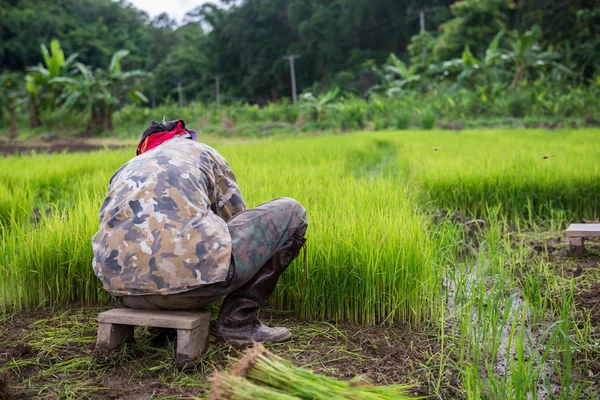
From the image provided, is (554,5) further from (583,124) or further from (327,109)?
(327,109)

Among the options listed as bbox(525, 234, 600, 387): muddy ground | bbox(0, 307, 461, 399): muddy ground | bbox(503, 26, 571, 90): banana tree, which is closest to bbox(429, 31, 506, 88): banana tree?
bbox(503, 26, 571, 90): banana tree

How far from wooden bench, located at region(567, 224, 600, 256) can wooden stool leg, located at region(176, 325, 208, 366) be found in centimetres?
228

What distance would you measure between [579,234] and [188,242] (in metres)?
2.38

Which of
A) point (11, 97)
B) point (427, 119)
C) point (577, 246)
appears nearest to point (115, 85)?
point (11, 97)

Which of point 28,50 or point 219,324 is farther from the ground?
point 28,50

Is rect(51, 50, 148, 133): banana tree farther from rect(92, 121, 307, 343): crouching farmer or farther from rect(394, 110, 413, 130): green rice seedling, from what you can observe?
rect(92, 121, 307, 343): crouching farmer

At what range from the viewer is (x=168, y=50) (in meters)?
44.0

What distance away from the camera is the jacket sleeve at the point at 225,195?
214 cm

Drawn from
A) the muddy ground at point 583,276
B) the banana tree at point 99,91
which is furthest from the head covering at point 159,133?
the banana tree at point 99,91

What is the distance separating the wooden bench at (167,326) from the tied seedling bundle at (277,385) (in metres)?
0.55

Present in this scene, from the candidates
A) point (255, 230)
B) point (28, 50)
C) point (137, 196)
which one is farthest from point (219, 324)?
point (28, 50)

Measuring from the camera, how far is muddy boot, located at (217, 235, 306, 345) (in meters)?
1.98

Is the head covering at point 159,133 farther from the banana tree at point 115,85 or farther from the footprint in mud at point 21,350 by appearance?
the banana tree at point 115,85

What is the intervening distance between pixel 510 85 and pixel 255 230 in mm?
16888
